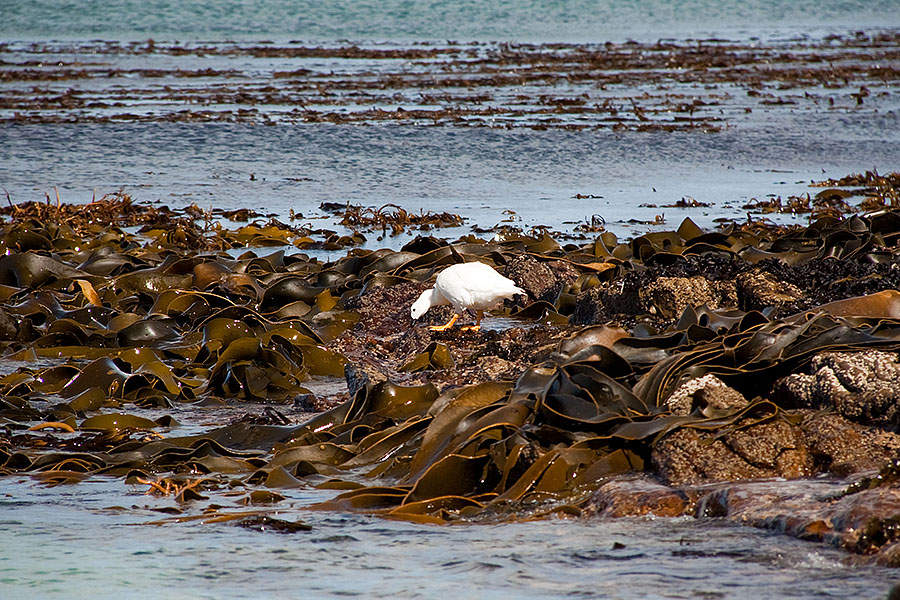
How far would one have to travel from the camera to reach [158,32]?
112 ft

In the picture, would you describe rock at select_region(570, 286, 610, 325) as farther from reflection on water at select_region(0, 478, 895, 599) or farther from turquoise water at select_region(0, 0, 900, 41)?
turquoise water at select_region(0, 0, 900, 41)

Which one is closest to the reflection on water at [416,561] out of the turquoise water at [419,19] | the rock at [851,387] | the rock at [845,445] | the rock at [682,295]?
the rock at [845,445]

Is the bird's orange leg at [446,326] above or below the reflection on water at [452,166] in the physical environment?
below

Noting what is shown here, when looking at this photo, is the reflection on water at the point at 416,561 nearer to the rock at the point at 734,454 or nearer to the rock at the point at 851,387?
the rock at the point at 734,454

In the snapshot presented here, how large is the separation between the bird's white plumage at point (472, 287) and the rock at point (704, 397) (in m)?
2.17

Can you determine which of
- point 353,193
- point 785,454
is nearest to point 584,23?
point 353,193

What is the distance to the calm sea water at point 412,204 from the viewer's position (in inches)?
94.3

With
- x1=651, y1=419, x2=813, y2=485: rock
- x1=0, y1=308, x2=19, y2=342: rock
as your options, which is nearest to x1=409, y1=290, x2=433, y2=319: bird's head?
x1=0, y1=308, x2=19, y2=342: rock

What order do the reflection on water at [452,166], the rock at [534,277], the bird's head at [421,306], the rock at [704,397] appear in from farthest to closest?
the reflection on water at [452,166] → the rock at [534,277] → the bird's head at [421,306] → the rock at [704,397]

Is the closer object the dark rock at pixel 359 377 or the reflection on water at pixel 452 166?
the dark rock at pixel 359 377

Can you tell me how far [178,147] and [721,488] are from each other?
11.2 m

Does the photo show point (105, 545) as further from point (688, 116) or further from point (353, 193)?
point (688, 116)

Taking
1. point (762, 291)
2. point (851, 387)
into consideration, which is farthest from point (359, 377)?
point (851, 387)

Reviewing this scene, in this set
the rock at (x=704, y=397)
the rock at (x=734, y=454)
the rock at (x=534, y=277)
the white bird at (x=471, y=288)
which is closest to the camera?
the rock at (x=734, y=454)
